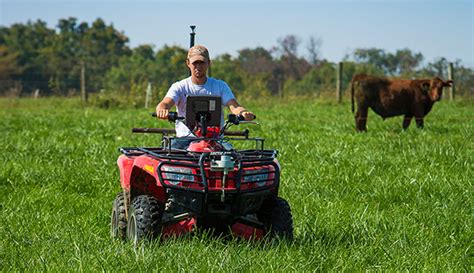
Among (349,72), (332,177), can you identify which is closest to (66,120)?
(332,177)

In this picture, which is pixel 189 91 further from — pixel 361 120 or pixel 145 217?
pixel 361 120

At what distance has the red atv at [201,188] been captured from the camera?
5.10m

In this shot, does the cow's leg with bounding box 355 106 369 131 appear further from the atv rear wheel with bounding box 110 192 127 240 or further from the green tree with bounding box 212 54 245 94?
the green tree with bounding box 212 54 245 94

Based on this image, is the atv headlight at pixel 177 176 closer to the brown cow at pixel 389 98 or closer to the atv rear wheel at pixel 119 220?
the atv rear wheel at pixel 119 220

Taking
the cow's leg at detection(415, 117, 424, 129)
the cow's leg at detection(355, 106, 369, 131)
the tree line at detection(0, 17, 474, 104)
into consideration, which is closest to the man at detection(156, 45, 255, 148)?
the cow's leg at detection(355, 106, 369, 131)

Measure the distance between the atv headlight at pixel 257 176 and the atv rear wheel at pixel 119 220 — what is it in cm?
113

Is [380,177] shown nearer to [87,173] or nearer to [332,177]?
[332,177]

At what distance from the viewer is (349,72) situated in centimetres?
5712

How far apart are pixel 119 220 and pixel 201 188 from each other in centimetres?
103

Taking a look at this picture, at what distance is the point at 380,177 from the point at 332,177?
0.53 metres

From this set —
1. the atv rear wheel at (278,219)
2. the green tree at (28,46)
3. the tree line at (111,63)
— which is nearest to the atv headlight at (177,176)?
the atv rear wheel at (278,219)

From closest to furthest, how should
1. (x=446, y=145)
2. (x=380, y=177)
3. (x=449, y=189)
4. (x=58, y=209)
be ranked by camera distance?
1. (x=58, y=209)
2. (x=449, y=189)
3. (x=380, y=177)
4. (x=446, y=145)

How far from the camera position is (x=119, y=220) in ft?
19.1

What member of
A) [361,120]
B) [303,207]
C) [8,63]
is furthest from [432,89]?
[8,63]
